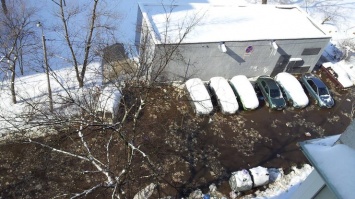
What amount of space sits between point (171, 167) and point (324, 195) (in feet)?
30.5

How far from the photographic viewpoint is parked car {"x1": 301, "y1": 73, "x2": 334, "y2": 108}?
Answer: 71.4 ft

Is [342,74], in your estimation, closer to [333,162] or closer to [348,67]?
[348,67]

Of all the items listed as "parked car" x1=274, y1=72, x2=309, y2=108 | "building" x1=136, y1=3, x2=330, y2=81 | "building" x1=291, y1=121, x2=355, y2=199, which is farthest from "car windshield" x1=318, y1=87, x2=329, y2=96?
"building" x1=291, y1=121, x2=355, y2=199

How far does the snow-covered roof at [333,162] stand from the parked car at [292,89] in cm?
1186

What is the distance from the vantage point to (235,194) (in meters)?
16.7

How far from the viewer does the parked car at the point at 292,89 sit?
2127cm

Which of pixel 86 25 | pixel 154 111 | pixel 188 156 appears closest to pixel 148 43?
pixel 154 111

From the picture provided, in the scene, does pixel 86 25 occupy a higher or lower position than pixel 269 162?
higher

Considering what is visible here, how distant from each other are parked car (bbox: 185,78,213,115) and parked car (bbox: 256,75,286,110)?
418cm

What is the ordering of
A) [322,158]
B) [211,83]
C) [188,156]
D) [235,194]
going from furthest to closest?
[211,83] < [188,156] < [235,194] < [322,158]

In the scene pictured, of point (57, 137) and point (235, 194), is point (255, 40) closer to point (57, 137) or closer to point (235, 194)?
point (235, 194)

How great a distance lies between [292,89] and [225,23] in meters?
6.45

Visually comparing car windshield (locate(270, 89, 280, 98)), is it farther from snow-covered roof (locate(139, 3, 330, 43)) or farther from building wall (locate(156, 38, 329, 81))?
snow-covered roof (locate(139, 3, 330, 43))

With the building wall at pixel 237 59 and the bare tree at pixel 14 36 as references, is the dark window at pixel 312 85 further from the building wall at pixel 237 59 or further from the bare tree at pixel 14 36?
the bare tree at pixel 14 36
